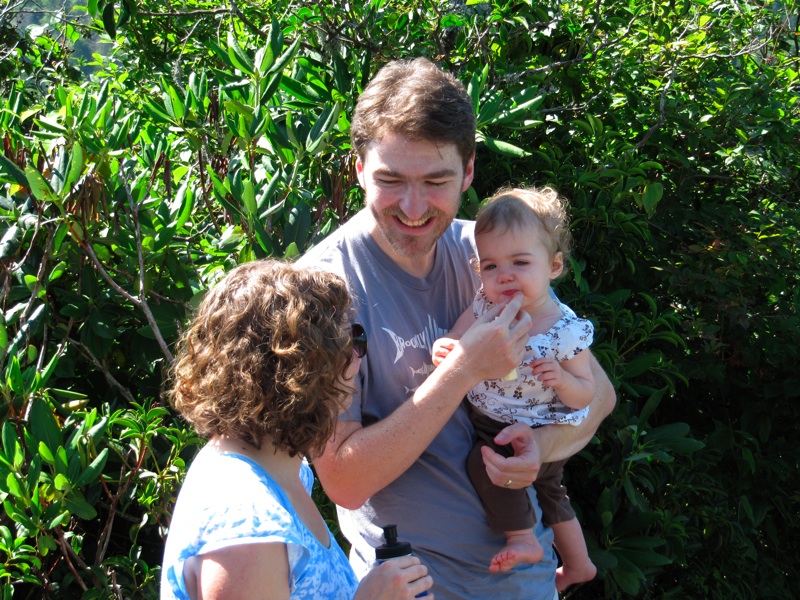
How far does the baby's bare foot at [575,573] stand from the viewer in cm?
271

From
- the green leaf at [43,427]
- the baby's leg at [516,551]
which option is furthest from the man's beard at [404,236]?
the green leaf at [43,427]

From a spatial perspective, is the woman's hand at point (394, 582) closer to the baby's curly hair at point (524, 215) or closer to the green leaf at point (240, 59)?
the baby's curly hair at point (524, 215)

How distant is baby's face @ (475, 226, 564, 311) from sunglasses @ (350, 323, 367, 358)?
0.54 meters

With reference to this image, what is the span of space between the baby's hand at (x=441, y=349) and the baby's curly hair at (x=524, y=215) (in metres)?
0.46

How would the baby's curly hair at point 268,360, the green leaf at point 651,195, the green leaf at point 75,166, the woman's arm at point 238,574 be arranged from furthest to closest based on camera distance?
the green leaf at point 651,195 < the green leaf at point 75,166 < the baby's curly hair at point 268,360 < the woman's arm at point 238,574

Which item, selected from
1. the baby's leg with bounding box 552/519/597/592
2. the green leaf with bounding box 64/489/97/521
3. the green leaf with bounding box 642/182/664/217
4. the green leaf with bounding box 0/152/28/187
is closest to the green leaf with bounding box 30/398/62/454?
the green leaf with bounding box 64/489/97/521

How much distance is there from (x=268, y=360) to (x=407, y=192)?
79 centimetres

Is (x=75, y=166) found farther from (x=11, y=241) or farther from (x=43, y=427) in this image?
(x=43, y=427)

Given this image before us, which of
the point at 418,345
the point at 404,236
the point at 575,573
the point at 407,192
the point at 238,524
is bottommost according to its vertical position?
the point at 575,573

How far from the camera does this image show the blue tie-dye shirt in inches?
57.5

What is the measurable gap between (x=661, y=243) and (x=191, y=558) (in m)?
3.10

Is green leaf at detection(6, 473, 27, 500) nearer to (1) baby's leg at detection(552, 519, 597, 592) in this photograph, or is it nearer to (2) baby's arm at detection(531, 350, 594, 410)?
(2) baby's arm at detection(531, 350, 594, 410)

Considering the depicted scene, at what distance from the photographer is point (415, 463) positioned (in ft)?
7.30

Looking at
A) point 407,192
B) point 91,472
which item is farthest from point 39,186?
point 407,192
